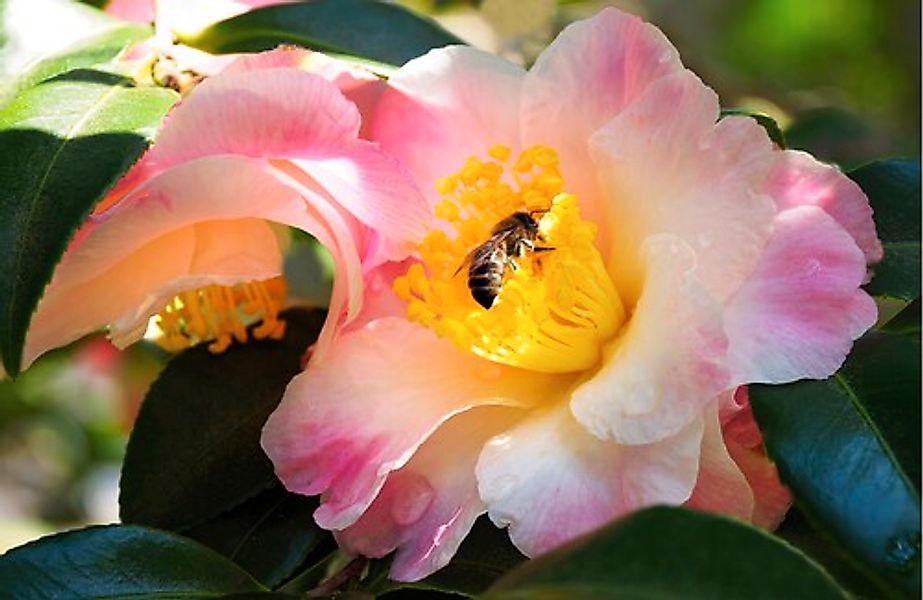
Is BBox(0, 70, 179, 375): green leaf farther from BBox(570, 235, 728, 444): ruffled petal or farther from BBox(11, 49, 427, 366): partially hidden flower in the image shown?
BBox(570, 235, 728, 444): ruffled petal

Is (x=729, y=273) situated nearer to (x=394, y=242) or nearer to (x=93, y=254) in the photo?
(x=394, y=242)

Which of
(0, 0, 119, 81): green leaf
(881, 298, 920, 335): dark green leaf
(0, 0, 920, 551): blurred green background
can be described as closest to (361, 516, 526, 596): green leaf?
(881, 298, 920, 335): dark green leaf

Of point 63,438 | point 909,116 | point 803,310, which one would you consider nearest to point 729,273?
point 803,310

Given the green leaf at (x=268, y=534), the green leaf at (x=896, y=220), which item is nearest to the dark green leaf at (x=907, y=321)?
the green leaf at (x=896, y=220)

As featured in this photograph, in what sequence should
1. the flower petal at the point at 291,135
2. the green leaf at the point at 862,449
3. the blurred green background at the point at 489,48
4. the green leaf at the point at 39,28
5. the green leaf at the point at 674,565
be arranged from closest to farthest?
the green leaf at the point at 674,565 < the green leaf at the point at 862,449 < the flower petal at the point at 291,135 < the green leaf at the point at 39,28 < the blurred green background at the point at 489,48

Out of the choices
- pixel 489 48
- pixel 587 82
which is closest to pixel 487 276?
pixel 587 82

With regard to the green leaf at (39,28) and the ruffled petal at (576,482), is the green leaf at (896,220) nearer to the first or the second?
the ruffled petal at (576,482)
